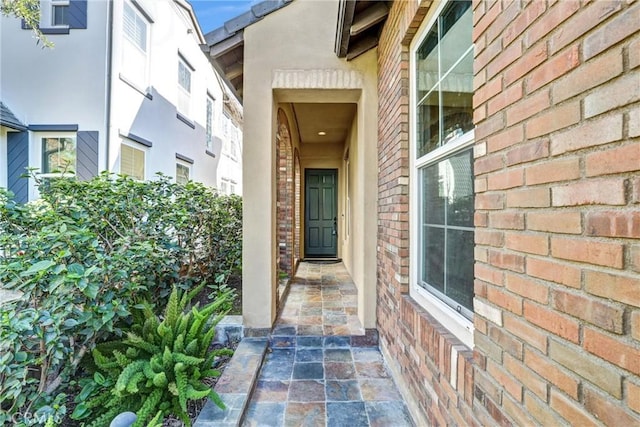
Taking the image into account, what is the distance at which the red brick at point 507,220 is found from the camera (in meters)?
1.06

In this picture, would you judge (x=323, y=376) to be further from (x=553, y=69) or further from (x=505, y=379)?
(x=553, y=69)

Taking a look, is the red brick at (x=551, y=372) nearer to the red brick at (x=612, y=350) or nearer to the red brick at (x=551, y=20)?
the red brick at (x=612, y=350)

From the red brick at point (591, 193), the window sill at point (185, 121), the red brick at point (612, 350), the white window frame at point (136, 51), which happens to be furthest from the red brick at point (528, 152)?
the window sill at point (185, 121)

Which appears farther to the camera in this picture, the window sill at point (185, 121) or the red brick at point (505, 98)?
the window sill at point (185, 121)

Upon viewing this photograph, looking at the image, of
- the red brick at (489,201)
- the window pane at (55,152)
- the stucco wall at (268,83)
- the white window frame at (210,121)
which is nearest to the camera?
the red brick at (489,201)

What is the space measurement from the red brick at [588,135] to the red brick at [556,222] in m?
0.18

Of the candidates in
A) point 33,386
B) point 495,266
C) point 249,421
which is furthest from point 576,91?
point 33,386

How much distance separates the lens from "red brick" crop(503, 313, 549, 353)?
0.94 meters

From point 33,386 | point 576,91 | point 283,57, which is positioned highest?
point 283,57

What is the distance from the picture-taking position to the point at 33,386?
7.00 ft

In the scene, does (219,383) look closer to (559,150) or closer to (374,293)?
(374,293)

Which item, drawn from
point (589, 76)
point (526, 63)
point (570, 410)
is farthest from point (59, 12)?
point (570, 410)

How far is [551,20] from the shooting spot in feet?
3.01

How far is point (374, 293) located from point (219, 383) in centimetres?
173
